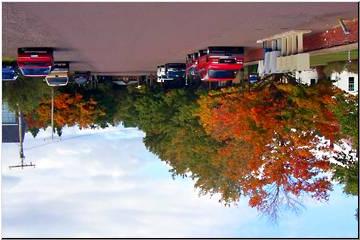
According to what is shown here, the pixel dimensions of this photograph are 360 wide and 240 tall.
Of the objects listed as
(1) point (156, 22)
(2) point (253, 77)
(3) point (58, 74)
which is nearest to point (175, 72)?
(3) point (58, 74)

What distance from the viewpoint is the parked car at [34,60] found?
2816 cm

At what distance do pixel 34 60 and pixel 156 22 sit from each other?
7958 millimetres

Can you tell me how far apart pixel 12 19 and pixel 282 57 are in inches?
364

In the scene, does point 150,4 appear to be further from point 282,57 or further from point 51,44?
point 51,44

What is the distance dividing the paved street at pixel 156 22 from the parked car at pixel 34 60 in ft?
1.62

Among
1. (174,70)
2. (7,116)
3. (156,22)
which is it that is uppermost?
(156,22)

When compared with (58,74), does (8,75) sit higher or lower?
lower

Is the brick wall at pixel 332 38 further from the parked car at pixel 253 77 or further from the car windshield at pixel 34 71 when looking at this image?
the car windshield at pixel 34 71

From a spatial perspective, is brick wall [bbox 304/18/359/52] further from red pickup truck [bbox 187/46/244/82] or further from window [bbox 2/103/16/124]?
window [bbox 2/103/16/124]

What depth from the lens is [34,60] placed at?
28.2 m

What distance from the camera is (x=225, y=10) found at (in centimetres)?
2066

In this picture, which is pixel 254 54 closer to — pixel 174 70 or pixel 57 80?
pixel 174 70

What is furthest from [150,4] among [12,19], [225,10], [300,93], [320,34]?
[300,93]

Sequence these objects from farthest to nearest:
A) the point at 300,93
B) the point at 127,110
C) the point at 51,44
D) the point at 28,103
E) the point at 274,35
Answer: the point at 127,110
the point at 28,103
the point at 51,44
the point at 300,93
the point at 274,35
